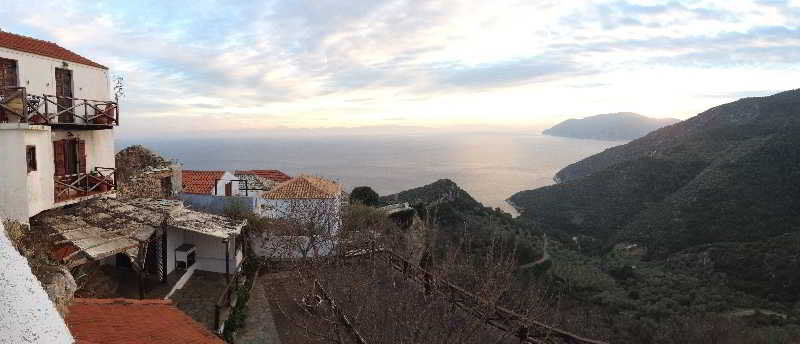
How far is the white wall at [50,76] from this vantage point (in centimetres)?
1150

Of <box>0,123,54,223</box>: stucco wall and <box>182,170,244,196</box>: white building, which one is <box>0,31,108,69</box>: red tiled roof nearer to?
<box>0,123,54,223</box>: stucco wall

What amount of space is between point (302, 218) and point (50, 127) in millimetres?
8997

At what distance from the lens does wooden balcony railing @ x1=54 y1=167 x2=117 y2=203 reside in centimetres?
1178

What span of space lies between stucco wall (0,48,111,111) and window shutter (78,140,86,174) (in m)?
1.39

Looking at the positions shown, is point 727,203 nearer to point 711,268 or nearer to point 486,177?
point 711,268

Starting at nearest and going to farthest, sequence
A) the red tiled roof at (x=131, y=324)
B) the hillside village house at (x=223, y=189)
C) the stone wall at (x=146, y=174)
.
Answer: the red tiled roof at (x=131, y=324) → the stone wall at (x=146, y=174) → the hillside village house at (x=223, y=189)

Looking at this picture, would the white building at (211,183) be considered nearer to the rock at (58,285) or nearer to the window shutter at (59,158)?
the window shutter at (59,158)

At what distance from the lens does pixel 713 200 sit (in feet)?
147

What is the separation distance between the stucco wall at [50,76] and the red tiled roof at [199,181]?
784cm

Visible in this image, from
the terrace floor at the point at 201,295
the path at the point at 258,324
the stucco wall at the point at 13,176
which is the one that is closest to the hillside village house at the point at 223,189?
the terrace floor at the point at 201,295

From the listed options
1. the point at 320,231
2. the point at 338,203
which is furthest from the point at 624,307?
the point at 320,231

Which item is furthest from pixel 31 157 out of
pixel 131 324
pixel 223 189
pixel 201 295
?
pixel 223 189

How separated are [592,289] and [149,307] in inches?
1177

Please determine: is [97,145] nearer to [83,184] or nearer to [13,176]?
[83,184]
